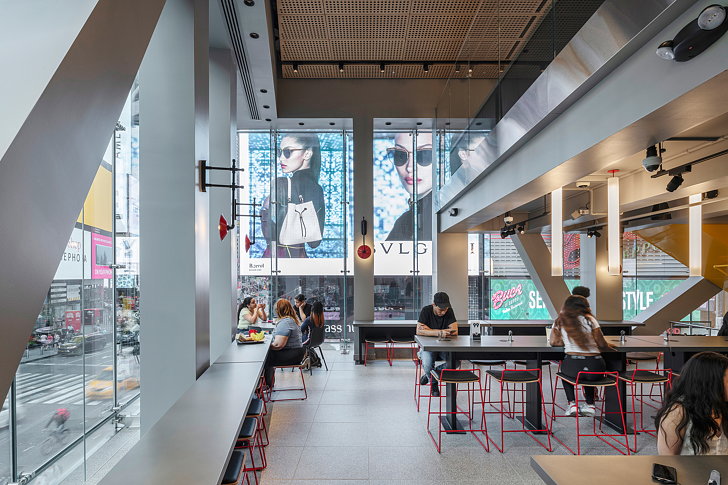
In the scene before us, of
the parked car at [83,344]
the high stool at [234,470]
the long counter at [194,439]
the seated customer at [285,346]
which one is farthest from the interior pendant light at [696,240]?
the parked car at [83,344]

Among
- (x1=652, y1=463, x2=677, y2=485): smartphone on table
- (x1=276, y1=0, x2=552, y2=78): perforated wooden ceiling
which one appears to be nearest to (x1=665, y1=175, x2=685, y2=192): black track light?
(x1=276, y1=0, x2=552, y2=78): perforated wooden ceiling

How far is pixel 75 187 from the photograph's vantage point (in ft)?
4.76

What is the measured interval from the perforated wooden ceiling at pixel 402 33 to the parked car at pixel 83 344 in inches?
191

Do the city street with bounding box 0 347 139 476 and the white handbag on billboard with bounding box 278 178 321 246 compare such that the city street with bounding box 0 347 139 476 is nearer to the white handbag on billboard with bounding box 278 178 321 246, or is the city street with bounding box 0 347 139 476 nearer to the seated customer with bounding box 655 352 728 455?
the seated customer with bounding box 655 352 728 455

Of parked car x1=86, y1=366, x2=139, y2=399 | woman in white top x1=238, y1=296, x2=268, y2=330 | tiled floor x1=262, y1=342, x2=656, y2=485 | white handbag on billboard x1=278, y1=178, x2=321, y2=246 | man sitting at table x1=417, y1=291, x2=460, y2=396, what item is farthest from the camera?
white handbag on billboard x1=278, y1=178, x2=321, y2=246

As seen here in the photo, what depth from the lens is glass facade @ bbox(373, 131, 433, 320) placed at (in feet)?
34.3

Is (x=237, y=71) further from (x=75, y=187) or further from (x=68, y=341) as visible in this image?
(x=75, y=187)

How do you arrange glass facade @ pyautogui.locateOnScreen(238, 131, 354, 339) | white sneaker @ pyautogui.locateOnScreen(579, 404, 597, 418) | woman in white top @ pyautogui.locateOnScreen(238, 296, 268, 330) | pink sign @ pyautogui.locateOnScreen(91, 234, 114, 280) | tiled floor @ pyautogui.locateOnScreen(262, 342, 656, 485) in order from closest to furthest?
1. tiled floor @ pyautogui.locateOnScreen(262, 342, 656, 485)
2. pink sign @ pyautogui.locateOnScreen(91, 234, 114, 280)
3. white sneaker @ pyautogui.locateOnScreen(579, 404, 597, 418)
4. woman in white top @ pyautogui.locateOnScreen(238, 296, 268, 330)
5. glass facade @ pyautogui.locateOnScreen(238, 131, 354, 339)

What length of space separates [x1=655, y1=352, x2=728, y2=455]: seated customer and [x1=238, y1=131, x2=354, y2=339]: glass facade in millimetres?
8162

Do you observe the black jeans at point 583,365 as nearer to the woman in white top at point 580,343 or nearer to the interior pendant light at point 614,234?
the woman in white top at point 580,343

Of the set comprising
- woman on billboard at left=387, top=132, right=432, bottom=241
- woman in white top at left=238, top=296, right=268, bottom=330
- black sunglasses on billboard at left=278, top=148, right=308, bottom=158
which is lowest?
woman in white top at left=238, top=296, right=268, bottom=330

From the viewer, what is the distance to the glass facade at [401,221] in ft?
34.3

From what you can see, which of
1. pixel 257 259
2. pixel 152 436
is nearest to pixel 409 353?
pixel 257 259

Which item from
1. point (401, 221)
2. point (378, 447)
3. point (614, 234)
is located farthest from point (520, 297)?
point (378, 447)
